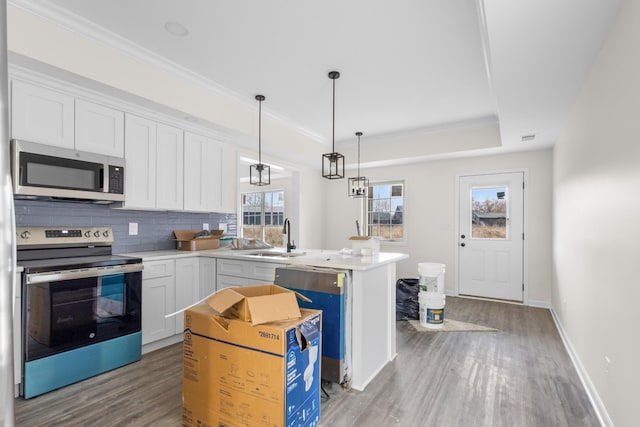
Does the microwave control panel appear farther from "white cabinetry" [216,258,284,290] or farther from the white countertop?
"white cabinetry" [216,258,284,290]

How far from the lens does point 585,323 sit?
2.46 meters

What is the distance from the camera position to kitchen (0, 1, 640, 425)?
1781mm

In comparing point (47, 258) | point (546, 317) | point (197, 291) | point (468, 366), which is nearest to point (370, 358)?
point (468, 366)

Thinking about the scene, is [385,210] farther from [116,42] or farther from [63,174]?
[63,174]

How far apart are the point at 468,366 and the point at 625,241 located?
1.61 m

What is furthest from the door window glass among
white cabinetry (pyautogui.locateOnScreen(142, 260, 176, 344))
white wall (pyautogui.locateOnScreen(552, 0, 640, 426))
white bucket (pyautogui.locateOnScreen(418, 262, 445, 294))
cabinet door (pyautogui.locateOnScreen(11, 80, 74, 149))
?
cabinet door (pyautogui.locateOnScreen(11, 80, 74, 149))

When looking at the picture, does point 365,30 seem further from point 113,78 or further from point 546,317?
point 546,317

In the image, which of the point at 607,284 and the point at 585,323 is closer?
the point at 607,284

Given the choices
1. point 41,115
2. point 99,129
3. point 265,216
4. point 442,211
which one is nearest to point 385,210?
point 442,211

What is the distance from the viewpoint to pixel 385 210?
613cm

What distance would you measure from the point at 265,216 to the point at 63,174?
5.35 meters

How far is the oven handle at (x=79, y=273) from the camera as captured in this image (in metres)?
2.18

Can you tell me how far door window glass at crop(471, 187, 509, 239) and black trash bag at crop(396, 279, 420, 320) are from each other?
175 cm

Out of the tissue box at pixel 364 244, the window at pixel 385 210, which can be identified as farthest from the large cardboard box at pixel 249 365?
the window at pixel 385 210
